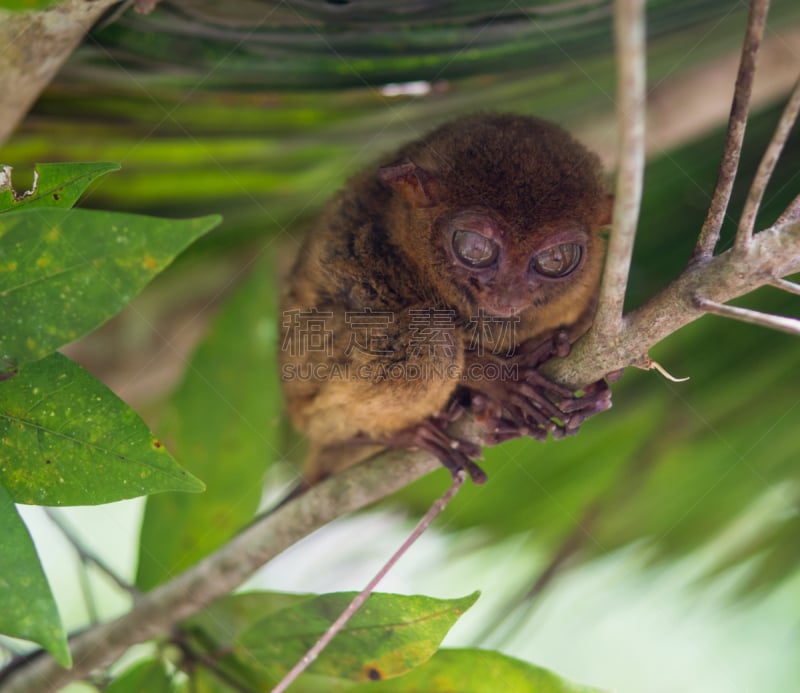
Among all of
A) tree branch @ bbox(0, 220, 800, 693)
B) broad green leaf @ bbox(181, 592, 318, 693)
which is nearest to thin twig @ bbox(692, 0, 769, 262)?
tree branch @ bbox(0, 220, 800, 693)

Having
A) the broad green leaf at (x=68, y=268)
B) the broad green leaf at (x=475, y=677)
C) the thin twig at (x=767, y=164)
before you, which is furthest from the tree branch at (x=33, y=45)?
the broad green leaf at (x=475, y=677)

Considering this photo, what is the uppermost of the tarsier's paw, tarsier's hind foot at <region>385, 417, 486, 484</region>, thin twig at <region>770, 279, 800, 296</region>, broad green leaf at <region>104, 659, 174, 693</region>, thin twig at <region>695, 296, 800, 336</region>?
thin twig at <region>770, 279, 800, 296</region>

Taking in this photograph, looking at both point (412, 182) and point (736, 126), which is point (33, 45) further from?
point (736, 126)

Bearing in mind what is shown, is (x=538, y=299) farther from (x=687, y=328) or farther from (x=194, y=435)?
(x=194, y=435)

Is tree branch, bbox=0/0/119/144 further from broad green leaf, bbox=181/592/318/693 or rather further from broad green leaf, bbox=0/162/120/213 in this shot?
broad green leaf, bbox=181/592/318/693

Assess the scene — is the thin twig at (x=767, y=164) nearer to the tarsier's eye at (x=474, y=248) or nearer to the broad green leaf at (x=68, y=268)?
the tarsier's eye at (x=474, y=248)

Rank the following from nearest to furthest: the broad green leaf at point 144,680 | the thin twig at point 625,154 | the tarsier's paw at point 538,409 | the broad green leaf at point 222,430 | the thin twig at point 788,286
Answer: the thin twig at point 625,154 < the thin twig at point 788,286 < the tarsier's paw at point 538,409 < the broad green leaf at point 144,680 < the broad green leaf at point 222,430
